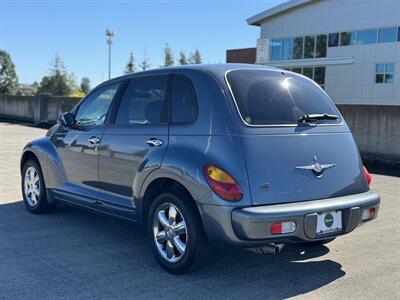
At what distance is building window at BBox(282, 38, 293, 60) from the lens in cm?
4159

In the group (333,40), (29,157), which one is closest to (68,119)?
(29,157)

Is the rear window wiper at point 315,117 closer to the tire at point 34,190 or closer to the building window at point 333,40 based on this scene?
the tire at point 34,190

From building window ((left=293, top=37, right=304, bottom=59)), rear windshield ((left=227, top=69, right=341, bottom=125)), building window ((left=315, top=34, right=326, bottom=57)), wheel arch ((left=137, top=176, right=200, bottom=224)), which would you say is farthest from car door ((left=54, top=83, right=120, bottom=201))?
building window ((left=293, top=37, right=304, bottom=59))

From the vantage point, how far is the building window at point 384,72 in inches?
1412

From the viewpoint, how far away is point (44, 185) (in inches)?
241

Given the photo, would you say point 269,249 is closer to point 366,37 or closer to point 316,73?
point 366,37

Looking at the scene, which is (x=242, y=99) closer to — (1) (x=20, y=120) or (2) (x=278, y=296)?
(2) (x=278, y=296)

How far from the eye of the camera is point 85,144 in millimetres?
5336

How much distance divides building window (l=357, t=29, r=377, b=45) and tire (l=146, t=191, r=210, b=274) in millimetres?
35997

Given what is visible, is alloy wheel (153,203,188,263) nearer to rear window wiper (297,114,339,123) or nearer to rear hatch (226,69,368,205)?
rear hatch (226,69,368,205)

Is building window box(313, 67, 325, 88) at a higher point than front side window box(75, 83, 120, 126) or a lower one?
higher

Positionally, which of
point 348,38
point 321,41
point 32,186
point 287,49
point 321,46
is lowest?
point 32,186

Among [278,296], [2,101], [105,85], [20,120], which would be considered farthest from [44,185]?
[2,101]

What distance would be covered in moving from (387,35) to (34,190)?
34.7m
